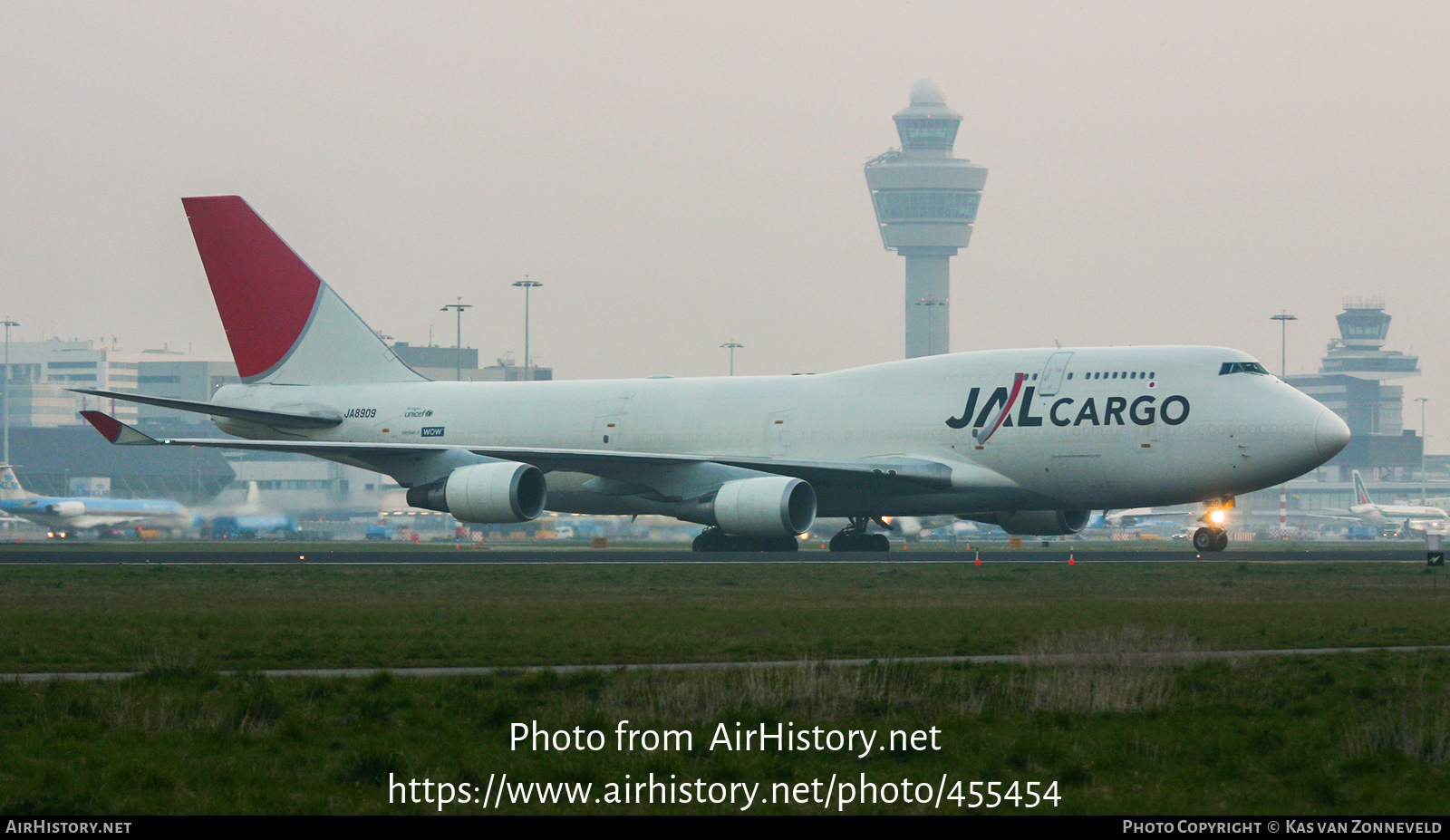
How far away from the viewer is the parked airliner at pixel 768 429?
1454 inches

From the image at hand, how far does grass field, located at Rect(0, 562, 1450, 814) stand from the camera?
35.7 feet

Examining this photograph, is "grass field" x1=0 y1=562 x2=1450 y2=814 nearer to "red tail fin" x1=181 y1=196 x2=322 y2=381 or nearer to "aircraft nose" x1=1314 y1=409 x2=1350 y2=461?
"aircraft nose" x1=1314 y1=409 x2=1350 y2=461

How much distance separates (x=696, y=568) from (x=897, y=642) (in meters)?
14.9

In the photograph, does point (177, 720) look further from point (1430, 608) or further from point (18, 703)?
point (1430, 608)

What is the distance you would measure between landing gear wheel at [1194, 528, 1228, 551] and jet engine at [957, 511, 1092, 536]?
2.67 metres

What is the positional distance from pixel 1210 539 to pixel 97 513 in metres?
51.6

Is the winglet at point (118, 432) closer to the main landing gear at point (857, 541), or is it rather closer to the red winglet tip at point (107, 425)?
the red winglet tip at point (107, 425)

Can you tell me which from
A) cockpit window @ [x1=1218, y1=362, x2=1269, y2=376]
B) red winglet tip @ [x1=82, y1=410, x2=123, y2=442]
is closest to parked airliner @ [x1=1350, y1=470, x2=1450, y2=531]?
cockpit window @ [x1=1218, y1=362, x2=1269, y2=376]

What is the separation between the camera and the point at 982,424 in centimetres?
3856

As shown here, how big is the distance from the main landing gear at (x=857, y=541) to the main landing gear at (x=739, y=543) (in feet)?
5.60

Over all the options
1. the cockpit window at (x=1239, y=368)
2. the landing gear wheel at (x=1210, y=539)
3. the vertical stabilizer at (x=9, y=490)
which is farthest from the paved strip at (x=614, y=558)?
the vertical stabilizer at (x=9, y=490)

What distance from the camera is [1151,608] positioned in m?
23.2

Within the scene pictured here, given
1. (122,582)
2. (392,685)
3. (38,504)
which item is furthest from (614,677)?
(38,504)
